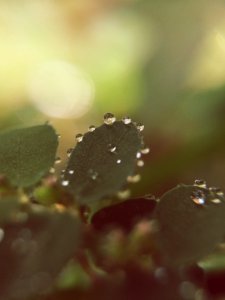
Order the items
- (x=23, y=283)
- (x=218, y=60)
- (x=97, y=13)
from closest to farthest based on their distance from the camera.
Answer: (x=23, y=283) → (x=218, y=60) → (x=97, y=13)

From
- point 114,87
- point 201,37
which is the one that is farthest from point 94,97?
point 201,37

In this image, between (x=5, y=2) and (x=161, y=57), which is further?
(x=5, y=2)

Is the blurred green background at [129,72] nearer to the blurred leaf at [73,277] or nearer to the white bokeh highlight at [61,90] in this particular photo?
the white bokeh highlight at [61,90]

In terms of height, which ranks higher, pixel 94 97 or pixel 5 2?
pixel 5 2

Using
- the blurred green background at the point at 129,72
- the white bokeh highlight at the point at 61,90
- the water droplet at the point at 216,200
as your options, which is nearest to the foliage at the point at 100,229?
the water droplet at the point at 216,200

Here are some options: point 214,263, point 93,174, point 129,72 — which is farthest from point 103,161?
point 129,72

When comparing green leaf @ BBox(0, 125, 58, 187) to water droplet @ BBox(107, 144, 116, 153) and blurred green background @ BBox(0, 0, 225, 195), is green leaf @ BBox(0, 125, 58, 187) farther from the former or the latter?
blurred green background @ BBox(0, 0, 225, 195)

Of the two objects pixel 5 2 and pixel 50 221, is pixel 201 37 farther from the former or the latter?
pixel 50 221

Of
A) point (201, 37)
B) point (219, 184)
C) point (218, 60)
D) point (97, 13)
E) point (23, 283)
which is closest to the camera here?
point (23, 283)

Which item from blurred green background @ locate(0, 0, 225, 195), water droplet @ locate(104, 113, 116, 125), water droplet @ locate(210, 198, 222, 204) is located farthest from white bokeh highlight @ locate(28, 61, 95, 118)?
water droplet @ locate(210, 198, 222, 204)
